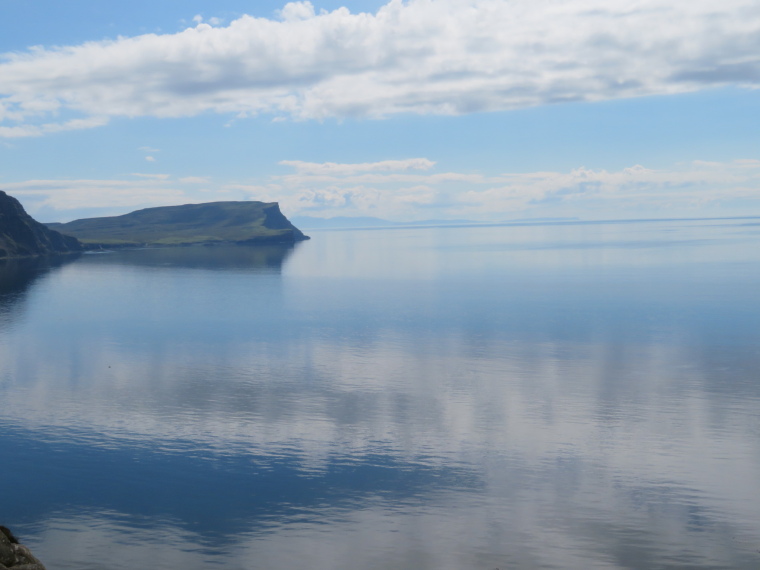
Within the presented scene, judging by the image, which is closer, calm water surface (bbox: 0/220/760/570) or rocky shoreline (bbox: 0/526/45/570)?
rocky shoreline (bbox: 0/526/45/570)

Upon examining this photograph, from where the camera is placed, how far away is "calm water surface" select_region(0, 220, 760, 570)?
3447 cm

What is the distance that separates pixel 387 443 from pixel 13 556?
26.9m

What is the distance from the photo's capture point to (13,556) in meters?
25.7

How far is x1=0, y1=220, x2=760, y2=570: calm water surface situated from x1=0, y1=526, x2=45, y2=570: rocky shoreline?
21.6 feet

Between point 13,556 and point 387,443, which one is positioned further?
point 387,443

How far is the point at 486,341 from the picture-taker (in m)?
86.1

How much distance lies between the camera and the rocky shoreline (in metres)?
25.3

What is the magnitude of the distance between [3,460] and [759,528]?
4556 cm

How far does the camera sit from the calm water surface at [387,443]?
34469mm

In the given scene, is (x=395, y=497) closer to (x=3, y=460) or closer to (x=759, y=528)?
(x=759, y=528)

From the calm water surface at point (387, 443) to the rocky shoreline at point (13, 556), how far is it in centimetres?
659

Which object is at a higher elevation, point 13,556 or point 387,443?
point 13,556

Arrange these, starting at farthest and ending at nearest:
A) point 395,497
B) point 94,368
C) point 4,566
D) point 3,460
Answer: point 94,368
point 3,460
point 395,497
point 4,566

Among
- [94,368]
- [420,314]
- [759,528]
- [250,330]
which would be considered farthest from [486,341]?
[759,528]
